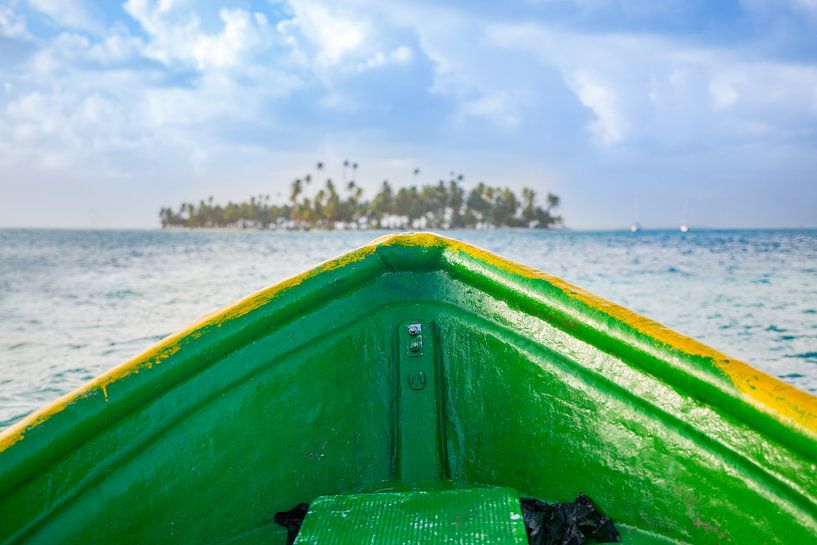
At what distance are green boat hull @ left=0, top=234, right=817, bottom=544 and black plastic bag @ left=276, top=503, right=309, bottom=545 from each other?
0.04m

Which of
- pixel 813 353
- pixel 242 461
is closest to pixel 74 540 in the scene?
pixel 242 461

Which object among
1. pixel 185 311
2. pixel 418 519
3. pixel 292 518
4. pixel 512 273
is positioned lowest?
pixel 185 311

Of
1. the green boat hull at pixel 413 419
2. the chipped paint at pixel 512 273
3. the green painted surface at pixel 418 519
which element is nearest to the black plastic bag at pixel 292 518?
the green boat hull at pixel 413 419

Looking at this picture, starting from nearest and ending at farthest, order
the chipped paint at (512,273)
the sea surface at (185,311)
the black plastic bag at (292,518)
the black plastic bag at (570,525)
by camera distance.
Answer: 1. the chipped paint at (512,273)
2. the black plastic bag at (570,525)
3. the black plastic bag at (292,518)
4. the sea surface at (185,311)

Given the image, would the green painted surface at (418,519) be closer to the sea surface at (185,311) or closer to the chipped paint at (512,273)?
the chipped paint at (512,273)

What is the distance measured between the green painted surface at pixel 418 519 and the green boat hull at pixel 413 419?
0.30 m

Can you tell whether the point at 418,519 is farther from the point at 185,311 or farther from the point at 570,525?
the point at 185,311

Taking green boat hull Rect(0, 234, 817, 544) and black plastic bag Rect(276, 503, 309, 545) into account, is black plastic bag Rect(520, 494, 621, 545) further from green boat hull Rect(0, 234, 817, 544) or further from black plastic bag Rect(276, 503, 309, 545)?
black plastic bag Rect(276, 503, 309, 545)

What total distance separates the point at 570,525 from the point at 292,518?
3.00 feet

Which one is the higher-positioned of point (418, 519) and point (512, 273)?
point (512, 273)

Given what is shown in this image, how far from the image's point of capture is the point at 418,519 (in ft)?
6.23

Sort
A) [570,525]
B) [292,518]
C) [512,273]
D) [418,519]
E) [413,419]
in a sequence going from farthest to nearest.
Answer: [413,419] < [512,273] < [292,518] < [570,525] < [418,519]

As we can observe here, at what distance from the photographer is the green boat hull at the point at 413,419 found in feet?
5.93

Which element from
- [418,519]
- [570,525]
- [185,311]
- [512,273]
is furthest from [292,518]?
[185,311]
